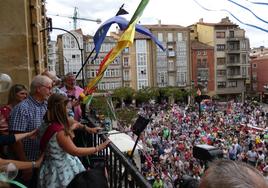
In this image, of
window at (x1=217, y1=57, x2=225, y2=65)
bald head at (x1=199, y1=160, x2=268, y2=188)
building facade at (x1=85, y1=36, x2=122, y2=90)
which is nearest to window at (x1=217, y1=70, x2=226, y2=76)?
window at (x1=217, y1=57, x2=225, y2=65)

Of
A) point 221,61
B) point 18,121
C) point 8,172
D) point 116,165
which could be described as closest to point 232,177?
point 8,172

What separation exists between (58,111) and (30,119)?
2.20 ft

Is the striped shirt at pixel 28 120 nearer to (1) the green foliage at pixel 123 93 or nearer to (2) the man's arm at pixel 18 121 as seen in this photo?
(2) the man's arm at pixel 18 121

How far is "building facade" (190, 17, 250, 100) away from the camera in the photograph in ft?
244

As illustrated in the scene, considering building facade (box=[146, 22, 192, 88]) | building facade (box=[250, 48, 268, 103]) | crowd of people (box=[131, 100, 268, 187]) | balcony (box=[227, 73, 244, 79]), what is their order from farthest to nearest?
building facade (box=[250, 48, 268, 103])
balcony (box=[227, 73, 244, 79])
building facade (box=[146, 22, 192, 88])
crowd of people (box=[131, 100, 268, 187])

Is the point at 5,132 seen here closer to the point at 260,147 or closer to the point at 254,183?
the point at 254,183

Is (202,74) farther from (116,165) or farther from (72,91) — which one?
(116,165)

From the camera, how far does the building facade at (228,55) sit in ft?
244

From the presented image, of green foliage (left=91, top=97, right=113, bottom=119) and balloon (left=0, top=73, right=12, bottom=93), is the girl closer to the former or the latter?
balloon (left=0, top=73, right=12, bottom=93)

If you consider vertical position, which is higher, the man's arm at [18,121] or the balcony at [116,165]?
the man's arm at [18,121]

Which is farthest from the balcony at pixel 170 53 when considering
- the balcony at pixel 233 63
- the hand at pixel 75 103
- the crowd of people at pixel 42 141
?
the crowd of people at pixel 42 141

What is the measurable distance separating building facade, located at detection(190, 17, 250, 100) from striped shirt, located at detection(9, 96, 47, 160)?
7148 cm

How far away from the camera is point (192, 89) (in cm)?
6981

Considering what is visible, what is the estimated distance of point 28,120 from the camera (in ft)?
13.5
